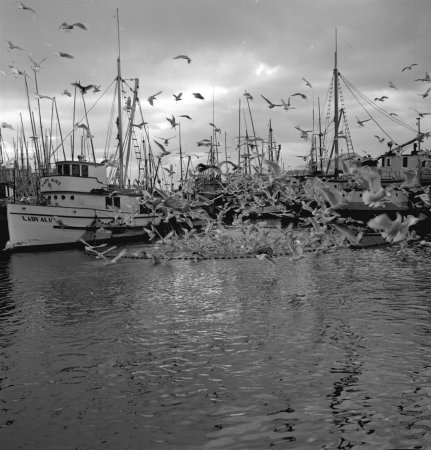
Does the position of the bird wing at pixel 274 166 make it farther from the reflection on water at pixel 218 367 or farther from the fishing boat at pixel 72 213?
the fishing boat at pixel 72 213

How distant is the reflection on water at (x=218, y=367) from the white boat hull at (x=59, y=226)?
66.6 feet

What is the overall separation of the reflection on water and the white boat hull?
66.6ft

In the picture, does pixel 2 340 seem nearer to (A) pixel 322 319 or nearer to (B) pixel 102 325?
(B) pixel 102 325

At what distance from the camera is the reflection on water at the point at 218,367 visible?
8.25 m

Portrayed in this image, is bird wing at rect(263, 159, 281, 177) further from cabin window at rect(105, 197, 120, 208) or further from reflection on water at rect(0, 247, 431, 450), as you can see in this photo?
cabin window at rect(105, 197, 120, 208)

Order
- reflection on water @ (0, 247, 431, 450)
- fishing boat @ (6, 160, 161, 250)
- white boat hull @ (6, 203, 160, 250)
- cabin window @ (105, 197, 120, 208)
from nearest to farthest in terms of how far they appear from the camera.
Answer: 1. reflection on water @ (0, 247, 431, 450)
2. white boat hull @ (6, 203, 160, 250)
3. fishing boat @ (6, 160, 161, 250)
4. cabin window @ (105, 197, 120, 208)

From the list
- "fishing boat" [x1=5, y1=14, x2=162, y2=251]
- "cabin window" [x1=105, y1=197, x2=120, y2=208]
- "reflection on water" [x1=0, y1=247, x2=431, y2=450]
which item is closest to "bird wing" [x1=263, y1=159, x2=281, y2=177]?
"reflection on water" [x1=0, y1=247, x2=431, y2=450]

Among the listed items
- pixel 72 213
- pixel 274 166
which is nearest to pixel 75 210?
pixel 72 213

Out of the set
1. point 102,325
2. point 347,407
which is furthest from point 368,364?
point 102,325

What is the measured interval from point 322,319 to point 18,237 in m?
33.7

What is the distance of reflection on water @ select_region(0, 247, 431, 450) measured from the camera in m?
8.25

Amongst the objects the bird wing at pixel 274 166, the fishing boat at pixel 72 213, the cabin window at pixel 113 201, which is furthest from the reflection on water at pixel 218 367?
the cabin window at pixel 113 201

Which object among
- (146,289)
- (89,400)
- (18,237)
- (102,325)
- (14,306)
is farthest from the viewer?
(18,237)

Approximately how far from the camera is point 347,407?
9047 mm
